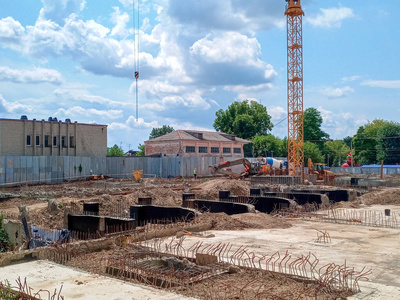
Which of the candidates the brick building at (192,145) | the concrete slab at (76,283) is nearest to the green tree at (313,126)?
the brick building at (192,145)

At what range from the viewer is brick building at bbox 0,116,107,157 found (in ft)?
123

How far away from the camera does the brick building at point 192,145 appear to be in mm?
53134

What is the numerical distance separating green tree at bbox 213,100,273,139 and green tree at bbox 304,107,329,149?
268 inches

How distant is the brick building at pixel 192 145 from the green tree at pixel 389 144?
899 inches

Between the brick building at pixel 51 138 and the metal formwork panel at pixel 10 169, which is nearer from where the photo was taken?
the metal formwork panel at pixel 10 169

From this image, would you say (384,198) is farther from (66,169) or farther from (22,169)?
(22,169)

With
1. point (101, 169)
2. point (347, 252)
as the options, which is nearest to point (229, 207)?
point (347, 252)

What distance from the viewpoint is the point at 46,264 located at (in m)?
8.62

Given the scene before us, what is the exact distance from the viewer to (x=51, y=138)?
4016cm

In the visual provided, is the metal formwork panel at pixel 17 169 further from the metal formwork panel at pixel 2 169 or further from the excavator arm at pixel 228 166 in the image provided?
the excavator arm at pixel 228 166

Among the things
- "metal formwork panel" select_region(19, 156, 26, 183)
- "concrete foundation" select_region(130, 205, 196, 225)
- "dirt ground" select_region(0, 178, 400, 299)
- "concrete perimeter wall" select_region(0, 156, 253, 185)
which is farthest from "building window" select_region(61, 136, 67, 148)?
"concrete foundation" select_region(130, 205, 196, 225)

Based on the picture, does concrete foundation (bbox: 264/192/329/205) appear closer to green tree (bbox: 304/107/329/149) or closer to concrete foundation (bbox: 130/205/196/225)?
concrete foundation (bbox: 130/205/196/225)

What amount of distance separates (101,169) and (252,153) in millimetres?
35370

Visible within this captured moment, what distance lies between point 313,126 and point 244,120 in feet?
46.5
